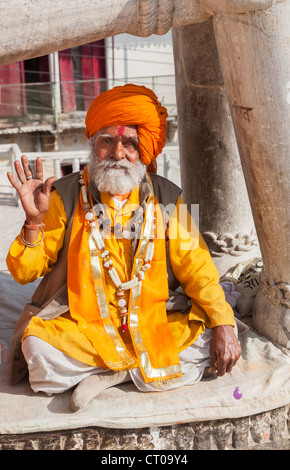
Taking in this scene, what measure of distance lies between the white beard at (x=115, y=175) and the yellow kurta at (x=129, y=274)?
0.10 metres

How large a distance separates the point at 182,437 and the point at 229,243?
140 cm

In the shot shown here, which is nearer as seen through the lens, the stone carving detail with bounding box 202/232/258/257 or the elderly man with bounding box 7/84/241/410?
the elderly man with bounding box 7/84/241/410

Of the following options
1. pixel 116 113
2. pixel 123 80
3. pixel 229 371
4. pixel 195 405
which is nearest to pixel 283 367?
pixel 229 371

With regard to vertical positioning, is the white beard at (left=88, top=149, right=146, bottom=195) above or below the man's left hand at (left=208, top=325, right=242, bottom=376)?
above

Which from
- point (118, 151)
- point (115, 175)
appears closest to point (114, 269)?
point (115, 175)

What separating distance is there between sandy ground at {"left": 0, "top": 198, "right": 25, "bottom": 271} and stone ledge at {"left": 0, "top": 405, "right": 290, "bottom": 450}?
192 cm

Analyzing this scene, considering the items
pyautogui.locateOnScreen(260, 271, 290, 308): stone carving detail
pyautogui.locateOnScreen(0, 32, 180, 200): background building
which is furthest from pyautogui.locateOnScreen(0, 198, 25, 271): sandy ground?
pyautogui.locateOnScreen(0, 32, 180, 200): background building

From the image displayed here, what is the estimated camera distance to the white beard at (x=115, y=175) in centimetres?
291

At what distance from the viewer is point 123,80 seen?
47.7ft

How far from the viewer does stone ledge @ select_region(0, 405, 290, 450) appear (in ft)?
8.90

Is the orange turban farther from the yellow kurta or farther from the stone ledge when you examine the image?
the stone ledge

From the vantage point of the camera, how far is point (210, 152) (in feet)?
12.3

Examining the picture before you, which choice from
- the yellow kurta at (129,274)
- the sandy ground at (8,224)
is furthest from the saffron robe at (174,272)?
the sandy ground at (8,224)

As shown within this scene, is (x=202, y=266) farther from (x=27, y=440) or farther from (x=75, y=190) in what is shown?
(x=27, y=440)
